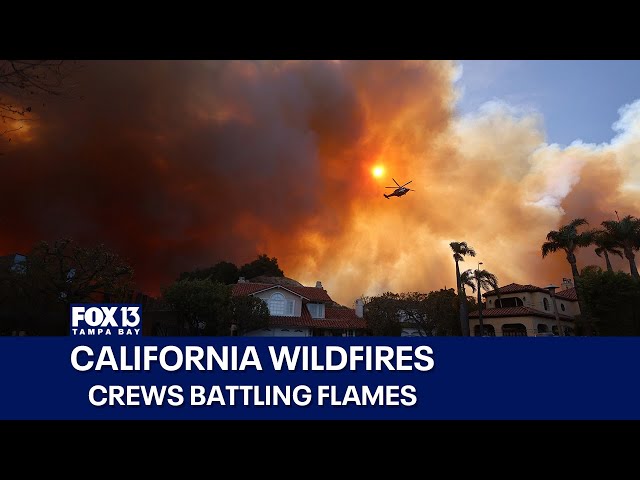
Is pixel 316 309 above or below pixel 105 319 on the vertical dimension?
above

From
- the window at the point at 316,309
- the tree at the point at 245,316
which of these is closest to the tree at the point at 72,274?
the tree at the point at 245,316

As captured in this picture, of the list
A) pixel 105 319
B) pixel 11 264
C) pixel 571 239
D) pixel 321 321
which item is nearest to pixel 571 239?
pixel 571 239

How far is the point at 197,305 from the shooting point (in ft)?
Answer: 80.4

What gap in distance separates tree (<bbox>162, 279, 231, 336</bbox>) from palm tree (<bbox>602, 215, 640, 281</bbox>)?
30.4m

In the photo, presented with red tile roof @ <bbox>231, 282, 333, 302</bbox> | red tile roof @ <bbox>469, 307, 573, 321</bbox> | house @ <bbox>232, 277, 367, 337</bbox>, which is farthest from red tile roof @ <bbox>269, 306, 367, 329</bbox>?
red tile roof @ <bbox>469, 307, 573, 321</bbox>

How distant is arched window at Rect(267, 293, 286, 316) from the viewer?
31.2m

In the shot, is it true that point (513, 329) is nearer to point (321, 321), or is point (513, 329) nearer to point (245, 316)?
point (321, 321)

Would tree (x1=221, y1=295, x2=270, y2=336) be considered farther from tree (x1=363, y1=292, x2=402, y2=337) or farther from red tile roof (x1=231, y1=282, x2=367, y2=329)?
tree (x1=363, y1=292, x2=402, y2=337)

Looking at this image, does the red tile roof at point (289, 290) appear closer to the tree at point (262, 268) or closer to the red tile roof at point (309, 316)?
the red tile roof at point (309, 316)

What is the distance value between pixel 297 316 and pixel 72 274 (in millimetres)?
16616

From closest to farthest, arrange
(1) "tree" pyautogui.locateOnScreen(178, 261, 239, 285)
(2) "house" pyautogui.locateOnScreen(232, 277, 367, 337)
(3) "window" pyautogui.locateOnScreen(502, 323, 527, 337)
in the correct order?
(2) "house" pyautogui.locateOnScreen(232, 277, 367, 337) < (3) "window" pyautogui.locateOnScreen(502, 323, 527, 337) < (1) "tree" pyautogui.locateOnScreen(178, 261, 239, 285)

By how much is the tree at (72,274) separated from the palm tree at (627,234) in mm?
35630

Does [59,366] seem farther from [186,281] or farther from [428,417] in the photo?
[186,281]

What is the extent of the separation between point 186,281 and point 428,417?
21.8 m
